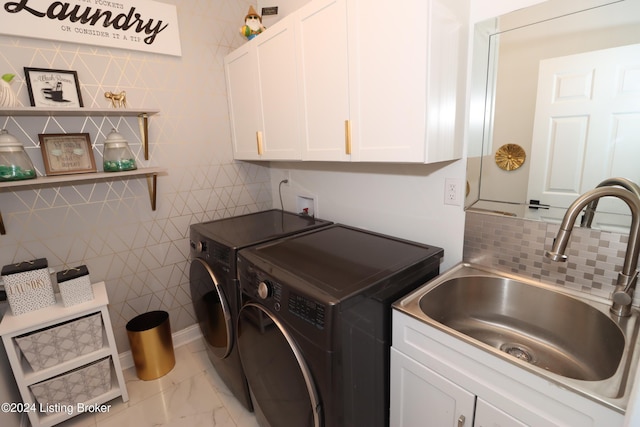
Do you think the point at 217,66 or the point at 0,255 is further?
the point at 217,66

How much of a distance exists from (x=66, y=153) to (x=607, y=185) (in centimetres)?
251

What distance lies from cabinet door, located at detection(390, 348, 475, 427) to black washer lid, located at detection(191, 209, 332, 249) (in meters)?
0.90

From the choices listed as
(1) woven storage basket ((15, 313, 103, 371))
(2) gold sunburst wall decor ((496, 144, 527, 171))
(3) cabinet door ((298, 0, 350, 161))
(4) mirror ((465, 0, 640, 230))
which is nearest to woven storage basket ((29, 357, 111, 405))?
(1) woven storage basket ((15, 313, 103, 371))

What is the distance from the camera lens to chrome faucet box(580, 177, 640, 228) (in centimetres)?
94

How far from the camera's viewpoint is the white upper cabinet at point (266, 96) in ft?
5.18

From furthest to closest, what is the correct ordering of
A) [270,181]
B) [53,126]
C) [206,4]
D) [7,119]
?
[270,181] < [206,4] < [53,126] < [7,119]

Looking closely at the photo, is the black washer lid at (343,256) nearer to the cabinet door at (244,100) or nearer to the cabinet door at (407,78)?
the cabinet door at (407,78)

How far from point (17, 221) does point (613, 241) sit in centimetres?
273

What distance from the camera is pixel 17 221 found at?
163 centimetres

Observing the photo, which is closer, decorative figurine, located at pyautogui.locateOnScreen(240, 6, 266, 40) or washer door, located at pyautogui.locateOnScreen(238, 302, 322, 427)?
washer door, located at pyautogui.locateOnScreen(238, 302, 322, 427)

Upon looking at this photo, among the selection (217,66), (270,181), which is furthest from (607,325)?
(217,66)

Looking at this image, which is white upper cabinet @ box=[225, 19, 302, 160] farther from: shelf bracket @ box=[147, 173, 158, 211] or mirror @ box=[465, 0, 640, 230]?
mirror @ box=[465, 0, 640, 230]

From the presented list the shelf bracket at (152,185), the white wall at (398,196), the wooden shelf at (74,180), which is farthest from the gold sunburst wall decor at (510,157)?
the shelf bracket at (152,185)

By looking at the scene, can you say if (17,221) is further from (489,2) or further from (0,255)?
(489,2)
